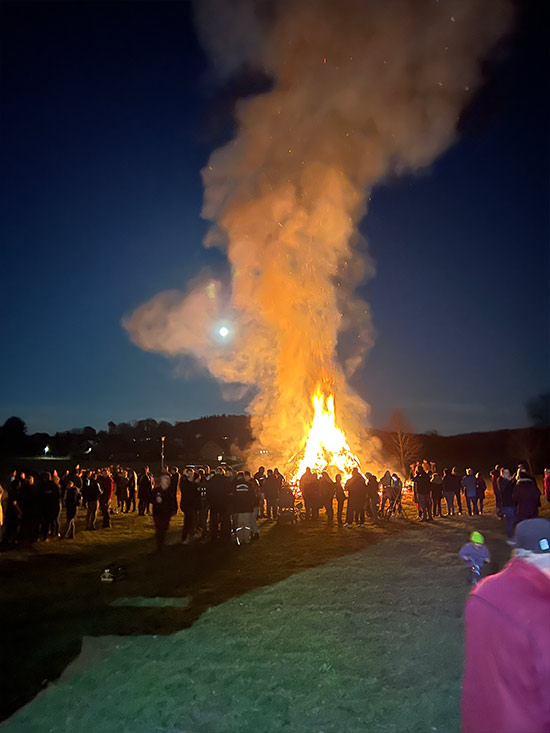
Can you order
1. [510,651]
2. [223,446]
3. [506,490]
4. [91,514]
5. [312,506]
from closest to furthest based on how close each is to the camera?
[510,651], [506,490], [91,514], [312,506], [223,446]

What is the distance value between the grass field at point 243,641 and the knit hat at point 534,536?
3288mm

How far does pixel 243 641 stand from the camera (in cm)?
657

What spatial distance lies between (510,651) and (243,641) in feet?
17.8

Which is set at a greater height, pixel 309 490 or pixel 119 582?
pixel 309 490

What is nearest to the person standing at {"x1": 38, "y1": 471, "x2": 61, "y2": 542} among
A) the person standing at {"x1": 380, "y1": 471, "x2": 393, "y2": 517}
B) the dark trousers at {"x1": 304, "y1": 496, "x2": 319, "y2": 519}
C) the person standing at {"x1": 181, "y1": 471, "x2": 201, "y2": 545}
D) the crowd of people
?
the crowd of people

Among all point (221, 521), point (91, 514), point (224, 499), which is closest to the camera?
point (224, 499)

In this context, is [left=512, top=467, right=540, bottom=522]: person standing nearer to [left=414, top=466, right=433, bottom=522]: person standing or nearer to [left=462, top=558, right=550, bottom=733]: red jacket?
[left=414, top=466, right=433, bottom=522]: person standing

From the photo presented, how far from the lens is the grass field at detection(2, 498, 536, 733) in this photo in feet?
16.2

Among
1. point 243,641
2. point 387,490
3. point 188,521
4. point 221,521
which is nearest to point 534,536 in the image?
point 243,641

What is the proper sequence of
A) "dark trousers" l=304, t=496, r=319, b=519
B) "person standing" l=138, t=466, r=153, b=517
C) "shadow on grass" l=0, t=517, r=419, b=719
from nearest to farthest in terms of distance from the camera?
"shadow on grass" l=0, t=517, r=419, b=719
"dark trousers" l=304, t=496, r=319, b=519
"person standing" l=138, t=466, r=153, b=517

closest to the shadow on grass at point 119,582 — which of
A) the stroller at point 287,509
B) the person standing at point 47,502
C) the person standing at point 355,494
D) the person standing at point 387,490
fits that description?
the person standing at point 355,494

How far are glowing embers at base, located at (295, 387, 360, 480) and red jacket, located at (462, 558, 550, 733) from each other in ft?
77.5

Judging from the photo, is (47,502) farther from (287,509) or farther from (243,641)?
(243,641)

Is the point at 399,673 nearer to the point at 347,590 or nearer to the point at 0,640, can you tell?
the point at 347,590
